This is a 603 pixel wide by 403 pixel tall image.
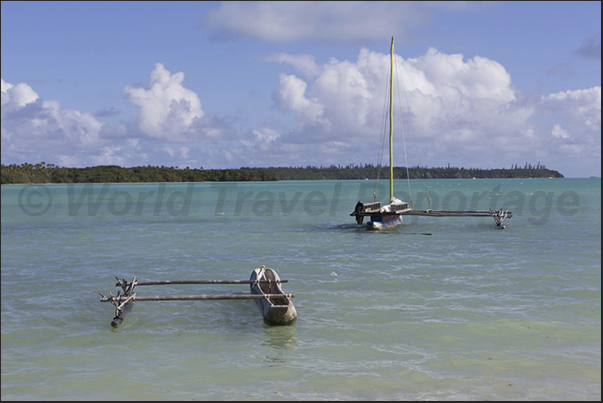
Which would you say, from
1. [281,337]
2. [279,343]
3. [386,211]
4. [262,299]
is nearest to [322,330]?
[281,337]

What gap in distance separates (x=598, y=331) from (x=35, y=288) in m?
18.2

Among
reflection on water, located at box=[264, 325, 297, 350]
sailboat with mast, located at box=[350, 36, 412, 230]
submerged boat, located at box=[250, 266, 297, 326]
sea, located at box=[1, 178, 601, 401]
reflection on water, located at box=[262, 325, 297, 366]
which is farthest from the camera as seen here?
sailboat with mast, located at box=[350, 36, 412, 230]

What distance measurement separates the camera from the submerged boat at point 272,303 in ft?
43.1

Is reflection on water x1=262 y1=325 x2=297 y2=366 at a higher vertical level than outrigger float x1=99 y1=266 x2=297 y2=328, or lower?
lower

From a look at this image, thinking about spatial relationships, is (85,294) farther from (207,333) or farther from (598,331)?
(598,331)

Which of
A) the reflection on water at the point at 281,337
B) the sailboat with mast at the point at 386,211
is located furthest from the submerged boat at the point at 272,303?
the sailboat with mast at the point at 386,211

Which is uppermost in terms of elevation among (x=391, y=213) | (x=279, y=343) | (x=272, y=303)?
(x=391, y=213)

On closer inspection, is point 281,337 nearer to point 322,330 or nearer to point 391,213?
point 322,330

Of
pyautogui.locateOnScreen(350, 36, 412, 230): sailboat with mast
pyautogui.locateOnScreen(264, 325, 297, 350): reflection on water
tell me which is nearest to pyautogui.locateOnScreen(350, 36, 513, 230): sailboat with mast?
pyautogui.locateOnScreen(350, 36, 412, 230): sailboat with mast

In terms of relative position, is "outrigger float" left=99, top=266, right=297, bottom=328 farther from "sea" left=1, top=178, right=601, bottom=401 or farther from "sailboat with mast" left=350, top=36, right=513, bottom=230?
"sailboat with mast" left=350, top=36, right=513, bottom=230

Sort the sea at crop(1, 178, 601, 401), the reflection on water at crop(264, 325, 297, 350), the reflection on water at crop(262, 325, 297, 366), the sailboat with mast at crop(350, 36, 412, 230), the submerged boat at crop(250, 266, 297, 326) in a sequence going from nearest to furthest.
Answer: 1. the sea at crop(1, 178, 601, 401)
2. the reflection on water at crop(262, 325, 297, 366)
3. the reflection on water at crop(264, 325, 297, 350)
4. the submerged boat at crop(250, 266, 297, 326)
5. the sailboat with mast at crop(350, 36, 412, 230)

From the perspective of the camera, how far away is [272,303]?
45.2 feet

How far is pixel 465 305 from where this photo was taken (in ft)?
51.1

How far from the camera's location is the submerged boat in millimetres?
13125
